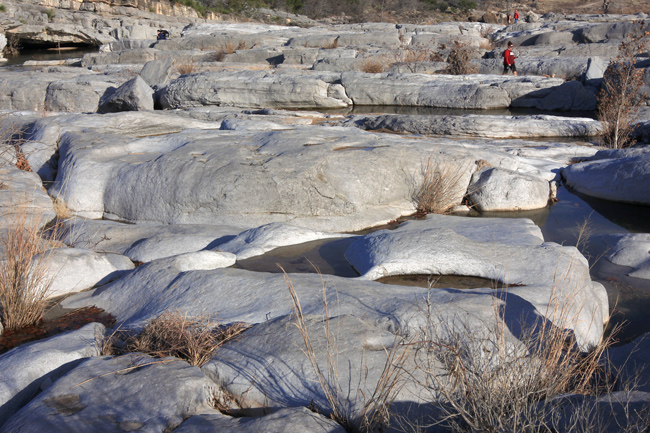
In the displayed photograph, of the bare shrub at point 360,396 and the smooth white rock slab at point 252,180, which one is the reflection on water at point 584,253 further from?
the bare shrub at point 360,396

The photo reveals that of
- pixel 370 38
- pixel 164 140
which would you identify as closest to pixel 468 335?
pixel 164 140

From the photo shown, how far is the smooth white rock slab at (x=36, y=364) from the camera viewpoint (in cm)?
273

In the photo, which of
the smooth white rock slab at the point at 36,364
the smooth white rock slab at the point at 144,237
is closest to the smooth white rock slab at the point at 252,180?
the smooth white rock slab at the point at 144,237

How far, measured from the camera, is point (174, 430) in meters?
2.34

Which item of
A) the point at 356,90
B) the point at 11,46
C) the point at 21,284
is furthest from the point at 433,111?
the point at 11,46

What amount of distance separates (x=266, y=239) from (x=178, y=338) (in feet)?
6.37

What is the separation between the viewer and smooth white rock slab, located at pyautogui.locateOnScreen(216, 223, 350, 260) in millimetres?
4742

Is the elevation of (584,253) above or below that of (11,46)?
below

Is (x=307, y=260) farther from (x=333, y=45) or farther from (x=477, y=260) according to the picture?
(x=333, y=45)

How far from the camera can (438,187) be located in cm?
627

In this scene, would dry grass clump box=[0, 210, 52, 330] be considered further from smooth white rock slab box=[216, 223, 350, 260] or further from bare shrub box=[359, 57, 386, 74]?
bare shrub box=[359, 57, 386, 74]

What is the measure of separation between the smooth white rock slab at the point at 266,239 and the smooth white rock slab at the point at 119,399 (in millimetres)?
1953

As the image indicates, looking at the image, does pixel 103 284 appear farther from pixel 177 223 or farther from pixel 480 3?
pixel 480 3

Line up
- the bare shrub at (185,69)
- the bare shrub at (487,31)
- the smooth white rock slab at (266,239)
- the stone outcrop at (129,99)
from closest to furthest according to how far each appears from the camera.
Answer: the smooth white rock slab at (266,239) < the stone outcrop at (129,99) < the bare shrub at (185,69) < the bare shrub at (487,31)
